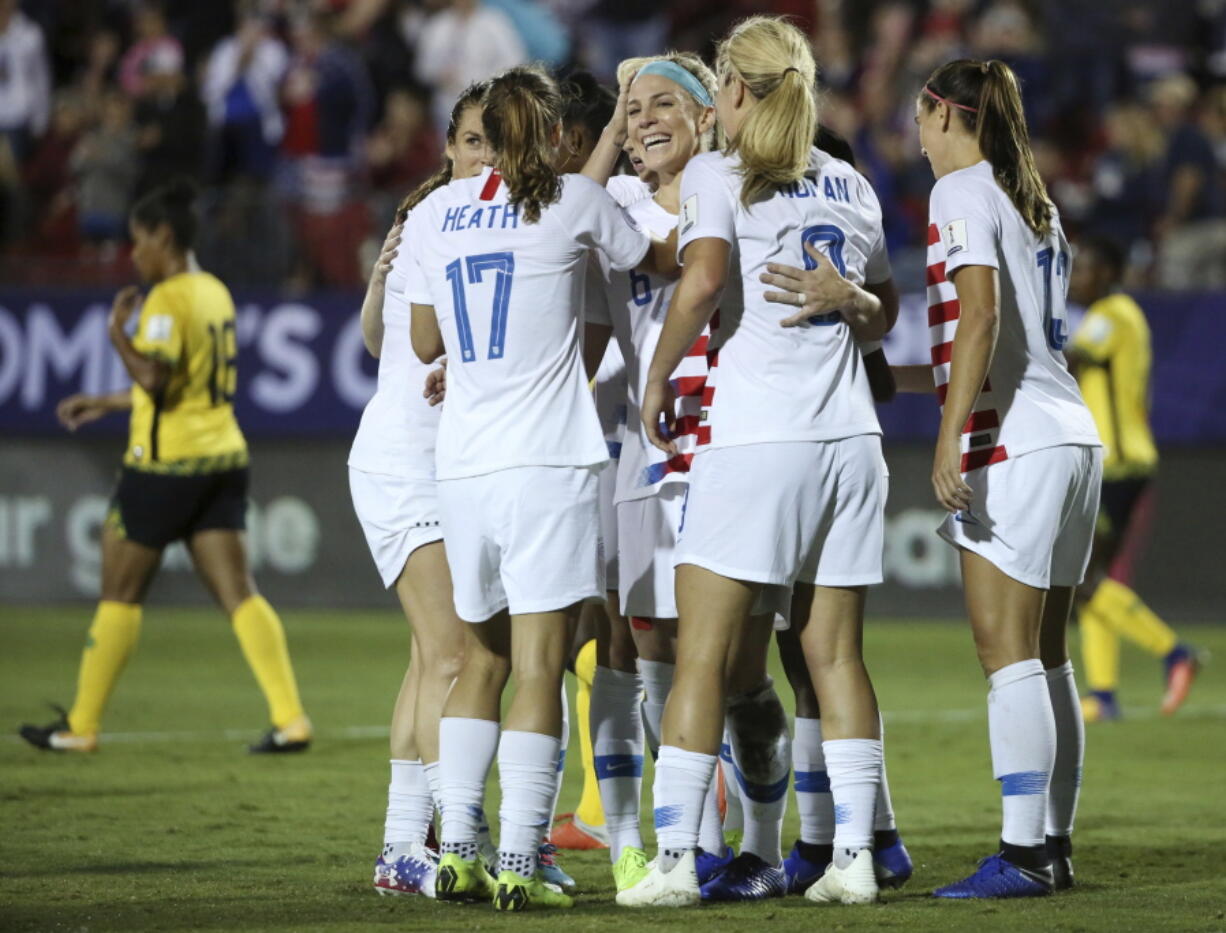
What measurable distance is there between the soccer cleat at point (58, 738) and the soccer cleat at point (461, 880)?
12.8 feet

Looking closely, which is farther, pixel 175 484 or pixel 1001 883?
pixel 175 484

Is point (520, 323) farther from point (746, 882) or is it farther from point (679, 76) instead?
point (746, 882)

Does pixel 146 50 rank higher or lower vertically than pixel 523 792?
higher

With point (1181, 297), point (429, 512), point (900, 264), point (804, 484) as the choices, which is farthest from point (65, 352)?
point (804, 484)

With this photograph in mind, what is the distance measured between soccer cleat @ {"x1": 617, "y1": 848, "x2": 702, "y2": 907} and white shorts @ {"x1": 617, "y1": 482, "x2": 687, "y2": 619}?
77 cm

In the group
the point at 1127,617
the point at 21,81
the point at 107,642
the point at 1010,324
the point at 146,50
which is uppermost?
the point at 146,50

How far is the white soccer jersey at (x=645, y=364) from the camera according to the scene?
589 cm

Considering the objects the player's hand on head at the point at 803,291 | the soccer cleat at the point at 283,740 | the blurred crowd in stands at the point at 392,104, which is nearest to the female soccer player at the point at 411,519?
the player's hand on head at the point at 803,291

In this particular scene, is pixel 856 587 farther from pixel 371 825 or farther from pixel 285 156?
pixel 285 156

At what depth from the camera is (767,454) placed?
550 cm

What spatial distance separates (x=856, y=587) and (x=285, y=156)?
12808 millimetres

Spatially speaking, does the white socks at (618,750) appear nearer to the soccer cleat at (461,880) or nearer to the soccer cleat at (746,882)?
the soccer cleat at (746,882)

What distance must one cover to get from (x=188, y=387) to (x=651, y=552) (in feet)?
13.1

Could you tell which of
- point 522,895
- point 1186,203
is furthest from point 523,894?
point 1186,203
